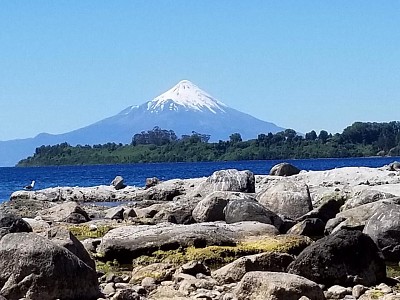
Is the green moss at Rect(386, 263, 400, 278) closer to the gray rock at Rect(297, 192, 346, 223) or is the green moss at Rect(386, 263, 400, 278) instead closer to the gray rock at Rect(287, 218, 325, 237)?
the gray rock at Rect(287, 218, 325, 237)

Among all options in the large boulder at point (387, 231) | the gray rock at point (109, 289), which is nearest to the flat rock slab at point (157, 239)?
the large boulder at point (387, 231)

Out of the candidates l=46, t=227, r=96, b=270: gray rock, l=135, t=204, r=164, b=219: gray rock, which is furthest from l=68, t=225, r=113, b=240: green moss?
l=46, t=227, r=96, b=270: gray rock

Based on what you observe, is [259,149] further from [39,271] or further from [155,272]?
[39,271]

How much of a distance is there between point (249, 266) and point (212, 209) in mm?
9338

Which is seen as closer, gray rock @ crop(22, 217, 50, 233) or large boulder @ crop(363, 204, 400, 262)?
large boulder @ crop(363, 204, 400, 262)

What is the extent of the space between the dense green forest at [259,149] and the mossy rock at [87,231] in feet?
423

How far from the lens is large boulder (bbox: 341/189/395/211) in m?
26.0

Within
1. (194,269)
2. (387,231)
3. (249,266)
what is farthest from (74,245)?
(387,231)

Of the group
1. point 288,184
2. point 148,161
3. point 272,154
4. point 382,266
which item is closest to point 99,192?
point 288,184

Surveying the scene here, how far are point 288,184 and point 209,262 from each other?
34.0 feet

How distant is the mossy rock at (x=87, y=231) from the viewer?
23603 millimetres

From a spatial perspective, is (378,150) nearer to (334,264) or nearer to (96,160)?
(96,160)

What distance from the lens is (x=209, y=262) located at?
18.3 m

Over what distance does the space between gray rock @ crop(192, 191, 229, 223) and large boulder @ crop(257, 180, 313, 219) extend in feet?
6.99
